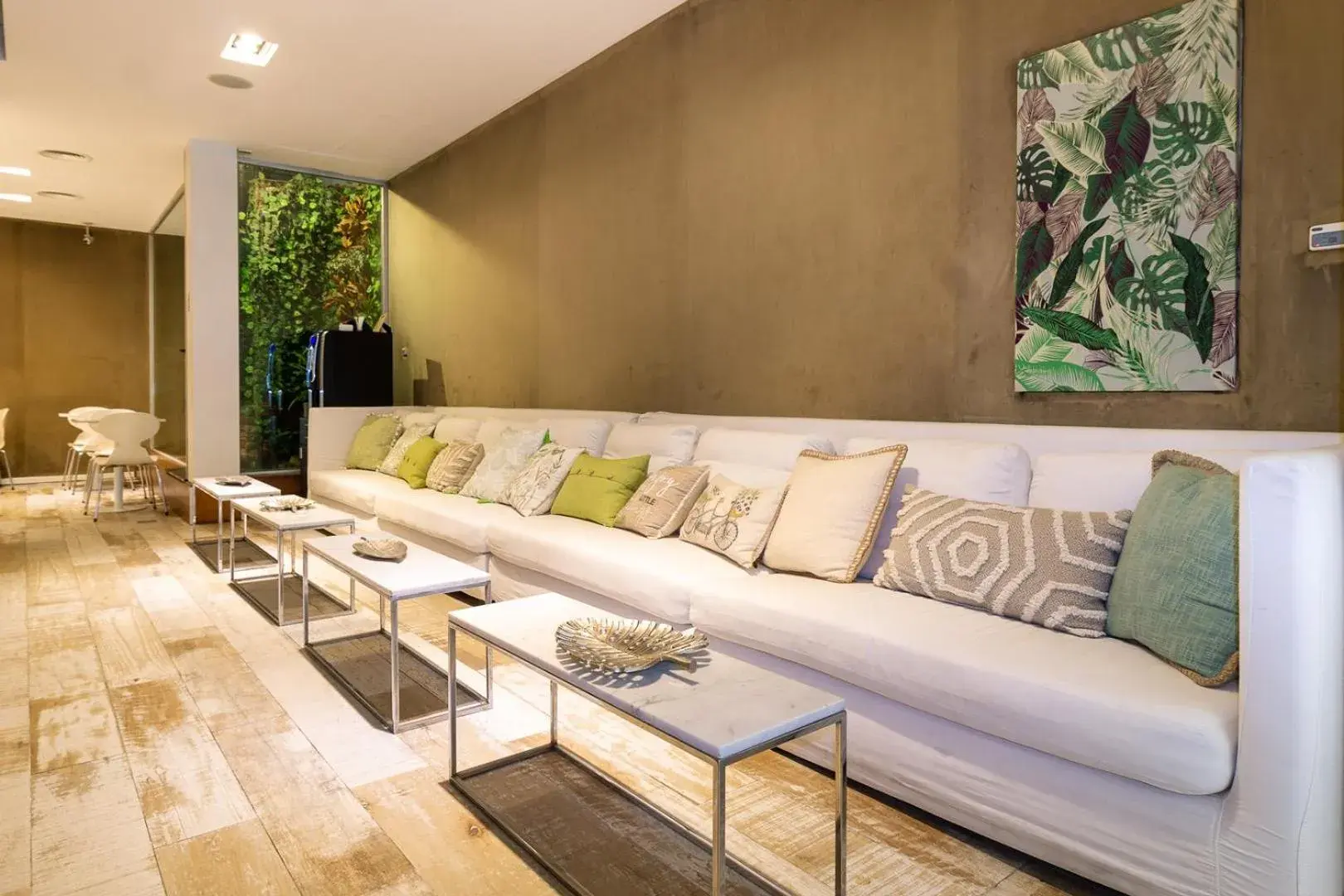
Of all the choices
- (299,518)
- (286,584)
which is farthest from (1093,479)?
(286,584)

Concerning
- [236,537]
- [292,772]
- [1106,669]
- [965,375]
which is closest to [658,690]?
[1106,669]

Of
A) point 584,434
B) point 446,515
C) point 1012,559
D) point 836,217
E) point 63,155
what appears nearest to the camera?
point 1012,559

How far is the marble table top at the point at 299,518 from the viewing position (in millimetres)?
3658

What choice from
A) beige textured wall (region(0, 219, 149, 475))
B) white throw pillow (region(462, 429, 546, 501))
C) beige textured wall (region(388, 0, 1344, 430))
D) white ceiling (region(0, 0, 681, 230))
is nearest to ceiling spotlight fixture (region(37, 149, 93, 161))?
white ceiling (region(0, 0, 681, 230))

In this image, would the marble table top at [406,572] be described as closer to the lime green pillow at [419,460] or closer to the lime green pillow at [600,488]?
the lime green pillow at [600,488]

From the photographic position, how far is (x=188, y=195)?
6.38m

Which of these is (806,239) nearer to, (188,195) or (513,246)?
(513,246)

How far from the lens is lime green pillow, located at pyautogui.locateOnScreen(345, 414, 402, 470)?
232 inches

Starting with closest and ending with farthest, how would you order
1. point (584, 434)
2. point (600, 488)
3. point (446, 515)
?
point (600, 488)
point (446, 515)
point (584, 434)

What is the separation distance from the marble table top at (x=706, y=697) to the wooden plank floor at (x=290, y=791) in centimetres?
44

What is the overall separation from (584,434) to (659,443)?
0.60 m

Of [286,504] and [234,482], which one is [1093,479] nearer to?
[286,504]

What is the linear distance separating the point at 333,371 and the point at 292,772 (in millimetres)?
4899

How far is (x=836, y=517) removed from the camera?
251 centimetres
